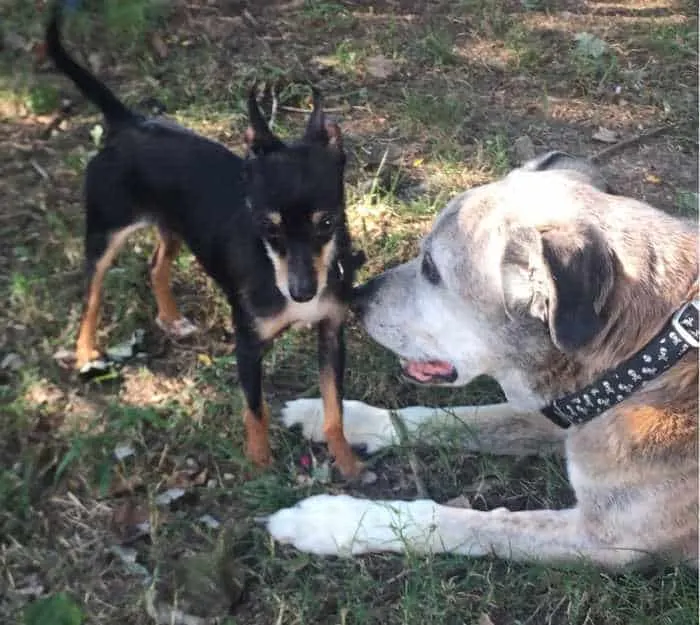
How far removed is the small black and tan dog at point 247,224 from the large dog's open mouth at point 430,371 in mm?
280

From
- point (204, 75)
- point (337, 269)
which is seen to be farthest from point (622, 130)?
point (337, 269)

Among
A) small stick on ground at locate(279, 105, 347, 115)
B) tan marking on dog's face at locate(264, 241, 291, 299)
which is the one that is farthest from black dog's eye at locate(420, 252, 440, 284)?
small stick on ground at locate(279, 105, 347, 115)

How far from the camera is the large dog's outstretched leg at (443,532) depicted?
3088 mm

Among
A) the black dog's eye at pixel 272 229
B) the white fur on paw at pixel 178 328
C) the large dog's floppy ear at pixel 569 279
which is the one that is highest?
the large dog's floppy ear at pixel 569 279

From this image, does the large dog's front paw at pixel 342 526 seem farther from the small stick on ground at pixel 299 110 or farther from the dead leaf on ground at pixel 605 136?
the dead leaf on ground at pixel 605 136

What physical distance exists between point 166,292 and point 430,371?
4.50 ft

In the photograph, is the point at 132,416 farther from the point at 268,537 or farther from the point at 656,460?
the point at 656,460

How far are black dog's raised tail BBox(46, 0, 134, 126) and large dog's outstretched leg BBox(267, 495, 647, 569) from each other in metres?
1.71

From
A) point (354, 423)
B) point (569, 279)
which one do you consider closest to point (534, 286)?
point (569, 279)

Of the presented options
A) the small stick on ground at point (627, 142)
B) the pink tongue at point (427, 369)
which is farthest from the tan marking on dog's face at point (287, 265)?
the small stick on ground at point (627, 142)

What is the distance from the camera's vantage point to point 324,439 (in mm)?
3701

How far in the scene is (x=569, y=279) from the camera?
264cm

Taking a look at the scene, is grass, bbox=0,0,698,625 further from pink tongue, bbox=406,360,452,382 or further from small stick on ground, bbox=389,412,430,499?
pink tongue, bbox=406,360,452,382

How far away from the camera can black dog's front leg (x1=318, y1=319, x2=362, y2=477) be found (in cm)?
343
